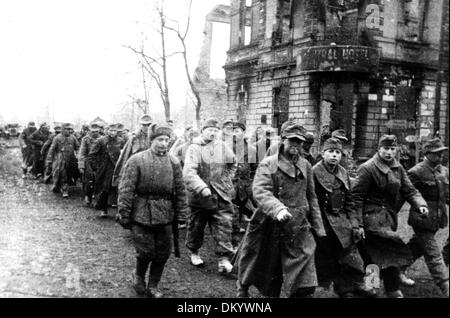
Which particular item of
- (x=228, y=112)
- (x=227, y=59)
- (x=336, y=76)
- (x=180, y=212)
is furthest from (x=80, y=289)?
(x=227, y=59)

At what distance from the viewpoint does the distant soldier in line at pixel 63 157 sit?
47.2 feet

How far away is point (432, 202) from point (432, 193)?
4.4 inches

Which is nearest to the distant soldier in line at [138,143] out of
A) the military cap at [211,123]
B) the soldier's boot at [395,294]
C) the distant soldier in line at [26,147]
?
the military cap at [211,123]

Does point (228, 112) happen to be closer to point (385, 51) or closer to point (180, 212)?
point (385, 51)

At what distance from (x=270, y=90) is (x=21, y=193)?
1282cm

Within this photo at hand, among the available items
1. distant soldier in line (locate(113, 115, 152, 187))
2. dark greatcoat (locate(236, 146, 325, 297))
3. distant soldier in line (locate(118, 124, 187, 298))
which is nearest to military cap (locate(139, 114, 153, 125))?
distant soldier in line (locate(113, 115, 152, 187))

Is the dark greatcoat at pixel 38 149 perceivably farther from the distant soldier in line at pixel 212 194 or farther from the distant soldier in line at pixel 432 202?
the distant soldier in line at pixel 432 202

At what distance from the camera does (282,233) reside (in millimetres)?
5164

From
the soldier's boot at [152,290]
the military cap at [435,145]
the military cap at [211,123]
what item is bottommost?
the soldier's boot at [152,290]

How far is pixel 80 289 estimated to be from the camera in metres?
5.97

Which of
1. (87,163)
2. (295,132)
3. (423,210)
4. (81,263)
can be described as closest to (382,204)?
(423,210)

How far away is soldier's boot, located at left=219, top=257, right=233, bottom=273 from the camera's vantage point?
6898mm

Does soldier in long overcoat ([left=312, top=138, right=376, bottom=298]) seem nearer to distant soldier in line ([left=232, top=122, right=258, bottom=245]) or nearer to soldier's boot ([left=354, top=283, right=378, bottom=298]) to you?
soldier's boot ([left=354, top=283, right=378, bottom=298])

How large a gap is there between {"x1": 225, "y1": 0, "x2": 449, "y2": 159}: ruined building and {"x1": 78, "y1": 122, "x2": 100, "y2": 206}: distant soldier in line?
9742mm
